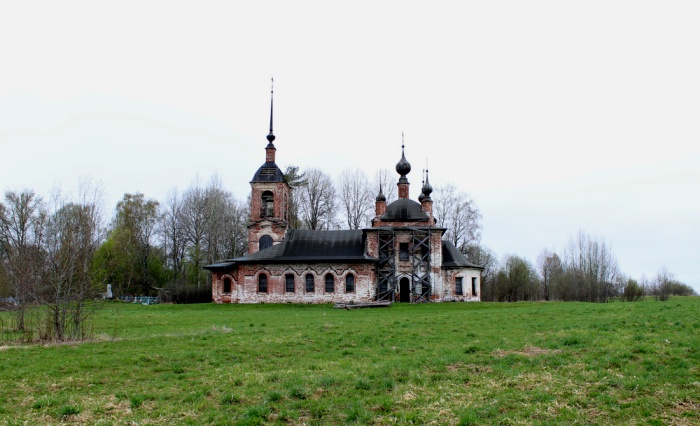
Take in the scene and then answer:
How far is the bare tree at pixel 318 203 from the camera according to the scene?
183ft

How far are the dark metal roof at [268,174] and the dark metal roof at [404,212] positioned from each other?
367 inches

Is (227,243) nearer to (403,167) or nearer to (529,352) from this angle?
(403,167)

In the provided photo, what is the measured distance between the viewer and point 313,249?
3988cm

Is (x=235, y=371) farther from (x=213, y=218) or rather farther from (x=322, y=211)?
(x=322, y=211)

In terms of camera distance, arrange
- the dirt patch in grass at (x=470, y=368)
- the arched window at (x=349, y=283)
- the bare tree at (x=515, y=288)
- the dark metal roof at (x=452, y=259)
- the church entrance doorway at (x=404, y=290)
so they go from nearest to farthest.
Answer: the dirt patch in grass at (x=470, y=368), the arched window at (x=349, y=283), the church entrance doorway at (x=404, y=290), the dark metal roof at (x=452, y=259), the bare tree at (x=515, y=288)

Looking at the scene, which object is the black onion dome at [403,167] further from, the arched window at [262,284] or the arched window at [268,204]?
the arched window at [262,284]

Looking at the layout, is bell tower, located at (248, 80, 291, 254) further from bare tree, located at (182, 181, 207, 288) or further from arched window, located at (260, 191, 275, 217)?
bare tree, located at (182, 181, 207, 288)

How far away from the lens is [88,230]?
15.7 metres

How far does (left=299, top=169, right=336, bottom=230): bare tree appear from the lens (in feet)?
183

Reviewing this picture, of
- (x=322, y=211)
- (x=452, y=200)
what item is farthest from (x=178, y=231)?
(x=452, y=200)

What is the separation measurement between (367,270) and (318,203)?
19070mm

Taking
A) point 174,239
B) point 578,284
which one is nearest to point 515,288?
point 578,284

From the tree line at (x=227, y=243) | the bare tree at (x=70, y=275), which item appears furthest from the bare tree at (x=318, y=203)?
the bare tree at (x=70, y=275)

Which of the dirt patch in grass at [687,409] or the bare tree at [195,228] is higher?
the bare tree at [195,228]
